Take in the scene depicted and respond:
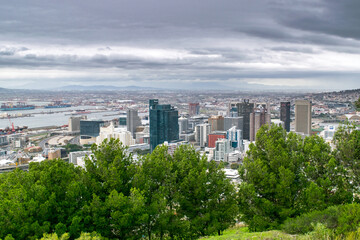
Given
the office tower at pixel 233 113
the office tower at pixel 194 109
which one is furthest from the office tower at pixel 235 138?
the office tower at pixel 194 109

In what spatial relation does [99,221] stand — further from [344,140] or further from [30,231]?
[344,140]

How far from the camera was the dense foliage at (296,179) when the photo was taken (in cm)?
629

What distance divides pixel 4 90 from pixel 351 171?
80411mm

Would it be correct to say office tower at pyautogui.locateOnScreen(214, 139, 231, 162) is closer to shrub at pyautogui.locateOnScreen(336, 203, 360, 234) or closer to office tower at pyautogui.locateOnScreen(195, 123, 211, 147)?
office tower at pyautogui.locateOnScreen(195, 123, 211, 147)

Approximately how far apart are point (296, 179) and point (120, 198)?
3.45 metres

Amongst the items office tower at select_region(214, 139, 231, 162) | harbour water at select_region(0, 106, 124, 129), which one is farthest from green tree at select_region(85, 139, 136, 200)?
harbour water at select_region(0, 106, 124, 129)

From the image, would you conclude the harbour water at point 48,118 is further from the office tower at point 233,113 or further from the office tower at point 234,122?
the office tower at point 234,122

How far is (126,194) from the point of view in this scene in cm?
592

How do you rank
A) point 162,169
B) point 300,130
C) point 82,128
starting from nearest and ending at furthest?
1. point 162,169
2. point 300,130
3. point 82,128

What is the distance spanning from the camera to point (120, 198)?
5.35 metres

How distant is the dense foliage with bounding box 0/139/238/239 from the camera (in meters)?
5.10

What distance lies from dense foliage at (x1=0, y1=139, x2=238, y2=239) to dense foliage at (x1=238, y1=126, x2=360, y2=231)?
1.50ft

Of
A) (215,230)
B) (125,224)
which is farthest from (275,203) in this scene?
(125,224)

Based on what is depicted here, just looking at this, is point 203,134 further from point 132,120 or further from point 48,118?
point 48,118
